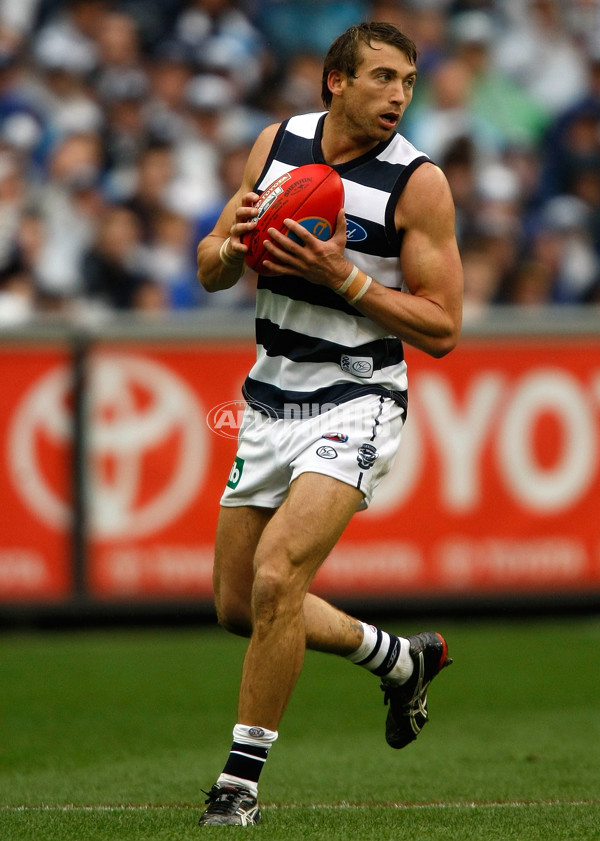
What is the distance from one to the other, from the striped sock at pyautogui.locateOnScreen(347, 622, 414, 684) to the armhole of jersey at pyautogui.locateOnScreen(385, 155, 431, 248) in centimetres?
143

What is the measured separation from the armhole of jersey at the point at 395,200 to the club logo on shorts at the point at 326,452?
75cm

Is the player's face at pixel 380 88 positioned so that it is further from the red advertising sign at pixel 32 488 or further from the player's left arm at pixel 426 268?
the red advertising sign at pixel 32 488

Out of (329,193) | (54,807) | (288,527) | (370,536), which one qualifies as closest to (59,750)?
(54,807)

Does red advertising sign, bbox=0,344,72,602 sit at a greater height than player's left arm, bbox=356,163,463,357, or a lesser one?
lesser

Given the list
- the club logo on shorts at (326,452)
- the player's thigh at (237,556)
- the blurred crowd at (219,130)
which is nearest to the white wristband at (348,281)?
the club logo on shorts at (326,452)

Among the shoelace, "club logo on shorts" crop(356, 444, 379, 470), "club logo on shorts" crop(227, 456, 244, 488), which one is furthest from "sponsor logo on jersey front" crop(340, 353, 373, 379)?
the shoelace

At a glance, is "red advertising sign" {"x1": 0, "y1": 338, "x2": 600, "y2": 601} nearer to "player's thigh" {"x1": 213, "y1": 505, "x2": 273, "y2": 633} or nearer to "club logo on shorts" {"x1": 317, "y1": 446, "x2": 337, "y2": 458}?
"player's thigh" {"x1": 213, "y1": 505, "x2": 273, "y2": 633}

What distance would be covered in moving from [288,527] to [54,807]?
131 centimetres

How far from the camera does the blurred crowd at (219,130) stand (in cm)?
1069

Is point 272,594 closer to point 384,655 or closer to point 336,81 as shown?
point 384,655

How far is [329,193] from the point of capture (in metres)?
4.66

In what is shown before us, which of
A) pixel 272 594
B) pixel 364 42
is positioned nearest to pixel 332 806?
pixel 272 594

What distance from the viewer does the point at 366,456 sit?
4.78 meters

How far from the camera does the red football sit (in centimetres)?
464
